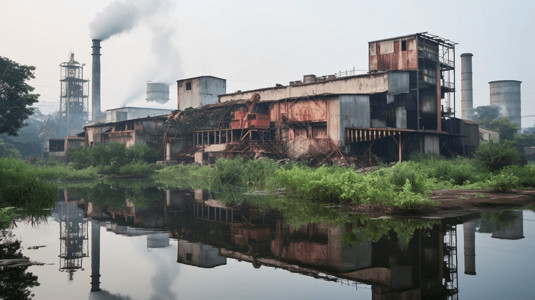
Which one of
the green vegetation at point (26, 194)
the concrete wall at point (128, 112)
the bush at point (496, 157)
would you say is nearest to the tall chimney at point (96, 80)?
the concrete wall at point (128, 112)

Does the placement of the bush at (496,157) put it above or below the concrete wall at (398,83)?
below

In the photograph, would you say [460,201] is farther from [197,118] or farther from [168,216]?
[197,118]

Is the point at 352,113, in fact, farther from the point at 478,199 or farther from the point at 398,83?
the point at 478,199

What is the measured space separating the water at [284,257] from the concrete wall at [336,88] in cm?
2020

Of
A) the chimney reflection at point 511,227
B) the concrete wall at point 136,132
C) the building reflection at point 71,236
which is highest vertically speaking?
the concrete wall at point 136,132

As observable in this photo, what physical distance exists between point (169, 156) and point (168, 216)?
27737 mm

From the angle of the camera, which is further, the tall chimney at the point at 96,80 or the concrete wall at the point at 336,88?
the tall chimney at the point at 96,80

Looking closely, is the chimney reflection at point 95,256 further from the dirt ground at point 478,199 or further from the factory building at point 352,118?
the factory building at point 352,118

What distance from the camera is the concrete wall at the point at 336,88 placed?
30.5 m

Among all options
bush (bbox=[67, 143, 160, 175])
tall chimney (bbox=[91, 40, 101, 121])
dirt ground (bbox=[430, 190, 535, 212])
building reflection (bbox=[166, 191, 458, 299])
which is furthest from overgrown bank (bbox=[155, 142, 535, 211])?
tall chimney (bbox=[91, 40, 101, 121])

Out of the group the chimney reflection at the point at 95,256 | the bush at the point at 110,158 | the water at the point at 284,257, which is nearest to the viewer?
the water at the point at 284,257

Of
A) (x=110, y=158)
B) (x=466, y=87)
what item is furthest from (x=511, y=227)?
(x=466, y=87)

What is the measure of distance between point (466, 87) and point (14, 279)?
2095 inches

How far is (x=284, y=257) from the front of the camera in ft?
22.9
